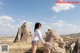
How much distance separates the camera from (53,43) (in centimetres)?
2680

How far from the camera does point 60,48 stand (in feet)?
87.0

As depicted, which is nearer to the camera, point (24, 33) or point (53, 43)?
point (53, 43)

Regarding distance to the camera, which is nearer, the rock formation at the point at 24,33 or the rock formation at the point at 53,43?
the rock formation at the point at 53,43

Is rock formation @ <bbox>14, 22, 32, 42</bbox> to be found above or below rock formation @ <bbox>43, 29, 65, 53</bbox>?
above

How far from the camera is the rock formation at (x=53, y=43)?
25.5 metres

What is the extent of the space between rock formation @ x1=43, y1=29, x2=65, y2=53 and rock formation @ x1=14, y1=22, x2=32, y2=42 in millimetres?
17334

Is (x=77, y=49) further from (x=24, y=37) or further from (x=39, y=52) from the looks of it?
(x=24, y=37)

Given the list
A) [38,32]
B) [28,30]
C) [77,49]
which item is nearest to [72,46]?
[77,49]

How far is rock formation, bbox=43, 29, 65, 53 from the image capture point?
83.8 feet

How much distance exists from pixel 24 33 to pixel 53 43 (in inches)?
806

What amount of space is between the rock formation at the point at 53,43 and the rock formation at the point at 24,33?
56.9 ft

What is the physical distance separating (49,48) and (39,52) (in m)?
4.77

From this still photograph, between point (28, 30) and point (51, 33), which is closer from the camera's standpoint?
point (51, 33)

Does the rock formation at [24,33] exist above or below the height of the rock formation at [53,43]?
above
